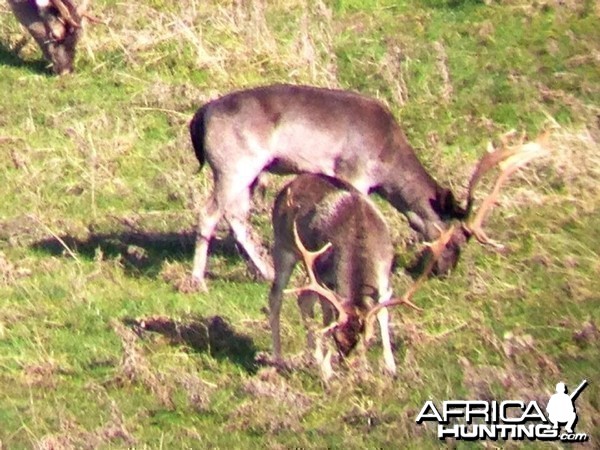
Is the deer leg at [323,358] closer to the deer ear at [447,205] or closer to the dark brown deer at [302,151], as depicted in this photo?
the dark brown deer at [302,151]

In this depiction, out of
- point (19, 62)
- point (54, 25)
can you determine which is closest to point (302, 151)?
point (54, 25)

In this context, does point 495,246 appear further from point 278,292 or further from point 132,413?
point 132,413

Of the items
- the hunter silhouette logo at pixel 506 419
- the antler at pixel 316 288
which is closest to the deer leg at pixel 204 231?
the antler at pixel 316 288

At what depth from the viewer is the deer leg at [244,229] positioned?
45.2ft

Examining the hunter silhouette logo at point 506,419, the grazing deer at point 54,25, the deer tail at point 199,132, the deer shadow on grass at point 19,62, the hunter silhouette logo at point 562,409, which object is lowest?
the deer shadow on grass at point 19,62

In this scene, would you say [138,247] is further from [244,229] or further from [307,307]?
[307,307]

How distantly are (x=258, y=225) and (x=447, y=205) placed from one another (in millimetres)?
1761

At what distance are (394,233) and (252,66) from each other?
13.3 feet

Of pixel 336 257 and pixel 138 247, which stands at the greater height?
pixel 336 257

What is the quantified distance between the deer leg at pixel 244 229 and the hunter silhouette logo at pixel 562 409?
146 inches

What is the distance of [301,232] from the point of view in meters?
11.9

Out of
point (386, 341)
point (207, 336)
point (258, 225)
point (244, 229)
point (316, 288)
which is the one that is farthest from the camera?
point (258, 225)

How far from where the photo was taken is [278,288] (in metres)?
11.9

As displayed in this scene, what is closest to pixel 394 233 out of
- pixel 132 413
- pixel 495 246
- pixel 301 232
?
pixel 495 246
